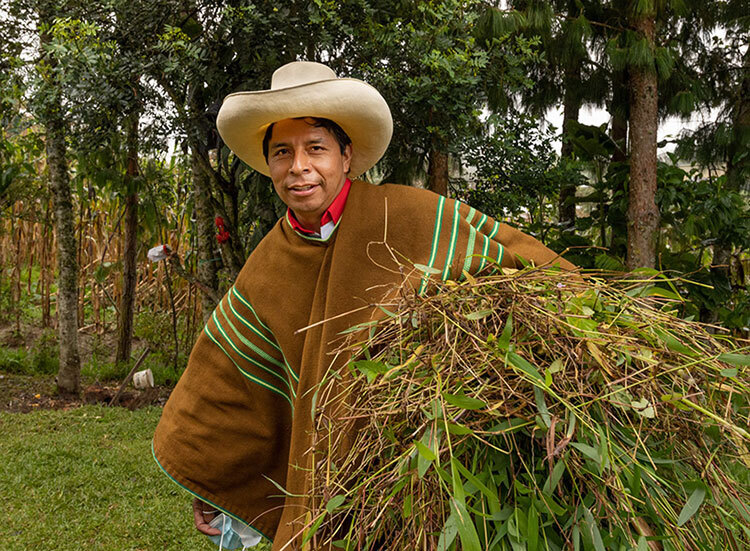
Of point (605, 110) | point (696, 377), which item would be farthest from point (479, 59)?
point (605, 110)

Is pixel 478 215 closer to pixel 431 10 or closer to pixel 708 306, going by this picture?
pixel 431 10

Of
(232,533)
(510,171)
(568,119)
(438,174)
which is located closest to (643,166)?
(510,171)

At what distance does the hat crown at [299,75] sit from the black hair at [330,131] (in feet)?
0.36

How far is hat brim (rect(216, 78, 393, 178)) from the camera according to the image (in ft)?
5.67

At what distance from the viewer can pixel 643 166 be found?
5.02 meters

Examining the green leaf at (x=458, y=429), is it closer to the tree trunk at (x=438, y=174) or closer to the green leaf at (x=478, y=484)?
the green leaf at (x=478, y=484)

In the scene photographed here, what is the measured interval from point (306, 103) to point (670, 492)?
1235mm

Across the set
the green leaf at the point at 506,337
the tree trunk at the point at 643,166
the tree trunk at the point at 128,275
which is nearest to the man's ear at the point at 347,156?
the green leaf at the point at 506,337

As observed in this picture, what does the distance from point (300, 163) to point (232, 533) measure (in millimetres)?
1173

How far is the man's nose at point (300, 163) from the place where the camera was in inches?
67.7

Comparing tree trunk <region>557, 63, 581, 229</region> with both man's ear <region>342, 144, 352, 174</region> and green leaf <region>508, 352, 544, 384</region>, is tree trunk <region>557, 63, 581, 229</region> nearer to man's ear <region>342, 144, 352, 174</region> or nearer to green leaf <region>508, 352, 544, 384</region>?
man's ear <region>342, 144, 352, 174</region>

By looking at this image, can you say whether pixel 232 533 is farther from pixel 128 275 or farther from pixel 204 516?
pixel 128 275

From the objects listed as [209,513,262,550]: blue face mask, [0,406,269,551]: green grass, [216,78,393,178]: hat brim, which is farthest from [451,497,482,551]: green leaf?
[0,406,269,551]: green grass

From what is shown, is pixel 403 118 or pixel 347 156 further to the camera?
pixel 403 118
